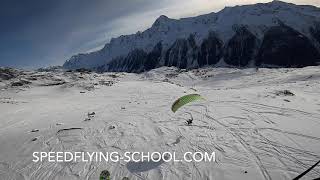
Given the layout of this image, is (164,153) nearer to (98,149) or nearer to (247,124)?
(98,149)

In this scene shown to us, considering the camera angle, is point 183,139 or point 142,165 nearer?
point 142,165

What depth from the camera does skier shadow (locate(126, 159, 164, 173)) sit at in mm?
11328

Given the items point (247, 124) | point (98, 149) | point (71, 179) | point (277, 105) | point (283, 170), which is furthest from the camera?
point (277, 105)

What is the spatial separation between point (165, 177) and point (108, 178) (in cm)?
202

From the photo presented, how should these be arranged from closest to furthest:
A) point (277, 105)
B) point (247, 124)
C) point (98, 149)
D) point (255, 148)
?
point (255, 148), point (98, 149), point (247, 124), point (277, 105)

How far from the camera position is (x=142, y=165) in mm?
11688

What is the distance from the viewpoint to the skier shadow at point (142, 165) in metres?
11.3

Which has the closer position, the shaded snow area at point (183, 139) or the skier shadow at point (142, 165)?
the shaded snow area at point (183, 139)

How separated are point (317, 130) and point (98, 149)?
10.1 meters

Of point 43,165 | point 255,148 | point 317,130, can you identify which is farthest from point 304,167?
point 43,165

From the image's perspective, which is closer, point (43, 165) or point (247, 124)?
point (43, 165)

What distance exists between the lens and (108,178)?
35.4 feet

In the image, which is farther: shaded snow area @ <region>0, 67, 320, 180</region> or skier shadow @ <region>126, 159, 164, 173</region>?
skier shadow @ <region>126, 159, 164, 173</region>

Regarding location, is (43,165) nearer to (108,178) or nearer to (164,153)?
(108,178)
